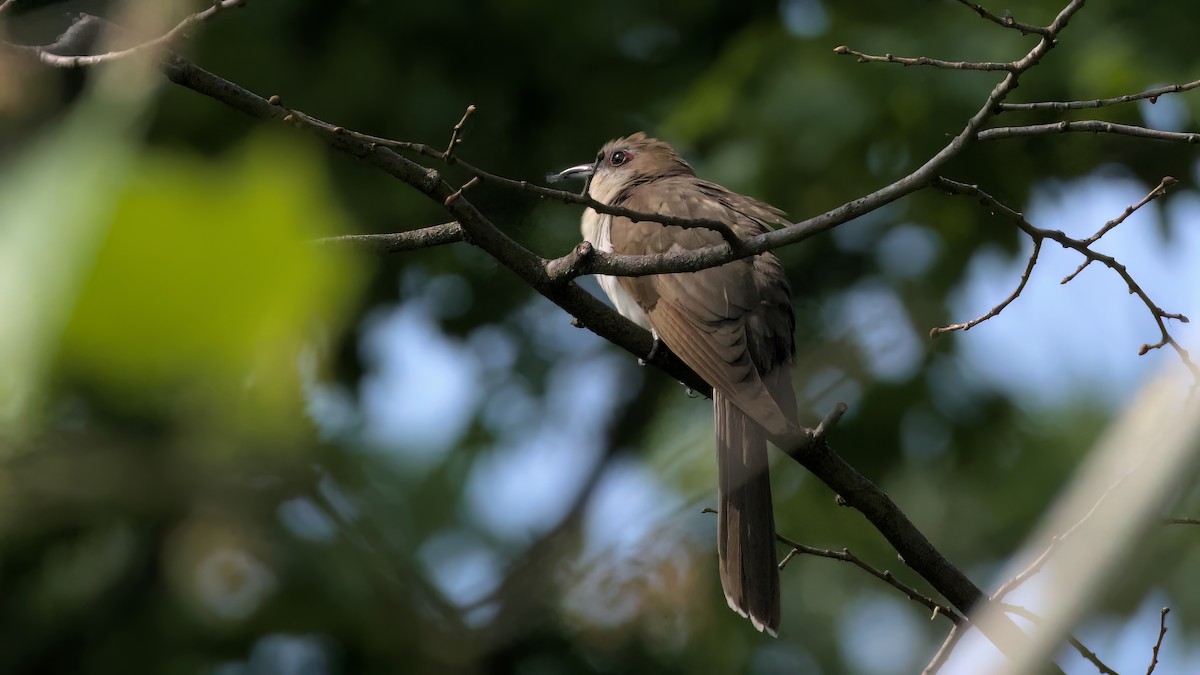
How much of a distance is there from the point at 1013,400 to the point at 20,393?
584 cm

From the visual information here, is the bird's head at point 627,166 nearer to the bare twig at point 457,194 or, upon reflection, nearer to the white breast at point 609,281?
the white breast at point 609,281

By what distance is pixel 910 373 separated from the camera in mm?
5852

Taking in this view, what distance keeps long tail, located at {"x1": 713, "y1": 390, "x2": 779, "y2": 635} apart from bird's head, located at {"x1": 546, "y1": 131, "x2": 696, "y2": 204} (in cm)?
195

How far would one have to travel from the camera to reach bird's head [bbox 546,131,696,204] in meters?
5.52

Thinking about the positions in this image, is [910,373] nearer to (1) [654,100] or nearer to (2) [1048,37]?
(1) [654,100]

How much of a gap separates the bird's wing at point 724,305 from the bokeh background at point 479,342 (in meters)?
0.19

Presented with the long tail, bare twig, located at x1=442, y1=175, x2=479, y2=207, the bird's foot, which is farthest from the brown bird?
bare twig, located at x1=442, y1=175, x2=479, y2=207

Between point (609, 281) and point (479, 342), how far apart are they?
1.89 m

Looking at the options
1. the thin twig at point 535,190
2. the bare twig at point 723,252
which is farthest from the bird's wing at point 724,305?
the thin twig at point 535,190

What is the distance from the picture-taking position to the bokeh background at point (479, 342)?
537 mm

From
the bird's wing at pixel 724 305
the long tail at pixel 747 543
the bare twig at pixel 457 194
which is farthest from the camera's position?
the bird's wing at pixel 724 305

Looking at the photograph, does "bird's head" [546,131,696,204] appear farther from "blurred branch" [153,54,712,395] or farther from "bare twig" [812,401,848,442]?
"bare twig" [812,401,848,442]

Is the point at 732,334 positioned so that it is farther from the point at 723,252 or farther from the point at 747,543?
the point at 723,252

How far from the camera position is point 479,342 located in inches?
257
